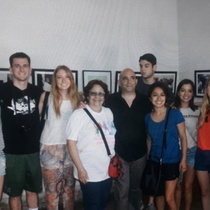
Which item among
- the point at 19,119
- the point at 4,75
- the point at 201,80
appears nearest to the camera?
the point at 19,119

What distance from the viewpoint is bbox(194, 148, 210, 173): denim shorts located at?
9.20 feet

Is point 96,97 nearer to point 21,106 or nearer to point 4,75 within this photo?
point 21,106

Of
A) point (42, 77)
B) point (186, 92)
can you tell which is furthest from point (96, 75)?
point (186, 92)

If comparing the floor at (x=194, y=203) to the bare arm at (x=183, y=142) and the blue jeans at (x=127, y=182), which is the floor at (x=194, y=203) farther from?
the bare arm at (x=183, y=142)

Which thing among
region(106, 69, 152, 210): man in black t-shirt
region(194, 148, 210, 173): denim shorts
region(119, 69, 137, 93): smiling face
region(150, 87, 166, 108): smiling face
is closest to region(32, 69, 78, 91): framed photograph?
region(106, 69, 152, 210): man in black t-shirt

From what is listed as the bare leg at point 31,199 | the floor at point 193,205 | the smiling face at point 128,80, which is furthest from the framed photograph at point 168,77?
the bare leg at point 31,199

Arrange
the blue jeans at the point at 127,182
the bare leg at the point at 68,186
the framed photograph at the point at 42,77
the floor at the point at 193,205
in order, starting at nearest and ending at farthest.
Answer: the bare leg at the point at 68,186
the blue jeans at the point at 127,182
the floor at the point at 193,205
the framed photograph at the point at 42,77

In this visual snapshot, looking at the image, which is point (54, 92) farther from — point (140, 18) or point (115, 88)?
point (140, 18)

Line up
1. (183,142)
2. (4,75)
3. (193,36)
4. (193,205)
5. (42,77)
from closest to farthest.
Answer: (183,142)
(4,75)
(193,205)
(42,77)
(193,36)

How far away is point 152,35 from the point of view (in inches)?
191

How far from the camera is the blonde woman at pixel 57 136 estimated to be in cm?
275

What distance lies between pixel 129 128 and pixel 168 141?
1.36ft

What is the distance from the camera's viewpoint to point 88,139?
98.5 inches

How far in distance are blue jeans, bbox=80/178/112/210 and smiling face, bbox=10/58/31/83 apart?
3.86 ft
